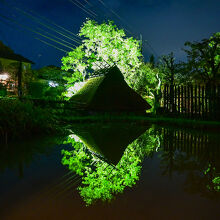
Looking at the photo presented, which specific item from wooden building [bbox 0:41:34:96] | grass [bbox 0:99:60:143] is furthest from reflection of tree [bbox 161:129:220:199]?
wooden building [bbox 0:41:34:96]

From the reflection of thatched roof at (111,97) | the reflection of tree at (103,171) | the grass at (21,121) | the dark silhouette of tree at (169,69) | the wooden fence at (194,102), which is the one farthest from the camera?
the dark silhouette of tree at (169,69)

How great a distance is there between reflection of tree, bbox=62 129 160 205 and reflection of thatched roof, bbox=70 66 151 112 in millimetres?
3898

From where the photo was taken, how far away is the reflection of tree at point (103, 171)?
2.16m

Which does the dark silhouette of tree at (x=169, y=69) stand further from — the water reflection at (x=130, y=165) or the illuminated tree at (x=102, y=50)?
the water reflection at (x=130, y=165)

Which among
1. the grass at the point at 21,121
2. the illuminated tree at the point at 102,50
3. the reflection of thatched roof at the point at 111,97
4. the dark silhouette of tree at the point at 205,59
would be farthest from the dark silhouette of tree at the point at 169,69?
the grass at the point at 21,121

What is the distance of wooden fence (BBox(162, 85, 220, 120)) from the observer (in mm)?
8641

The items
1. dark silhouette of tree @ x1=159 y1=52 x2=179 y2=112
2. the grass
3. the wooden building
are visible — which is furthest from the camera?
dark silhouette of tree @ x1=159 y1=52 x2=179 y2=112

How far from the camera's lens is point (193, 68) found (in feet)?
55.6

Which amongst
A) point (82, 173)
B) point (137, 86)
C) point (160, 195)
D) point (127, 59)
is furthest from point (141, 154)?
point (137, 86)

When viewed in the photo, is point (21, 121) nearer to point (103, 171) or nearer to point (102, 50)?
point (103, 171)

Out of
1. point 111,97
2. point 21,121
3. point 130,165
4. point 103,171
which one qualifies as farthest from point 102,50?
point 103,171

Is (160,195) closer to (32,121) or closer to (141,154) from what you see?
(141,154)

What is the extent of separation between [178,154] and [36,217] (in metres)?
2.85

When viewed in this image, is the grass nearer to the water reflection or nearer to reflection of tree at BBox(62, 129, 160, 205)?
the water reflection
